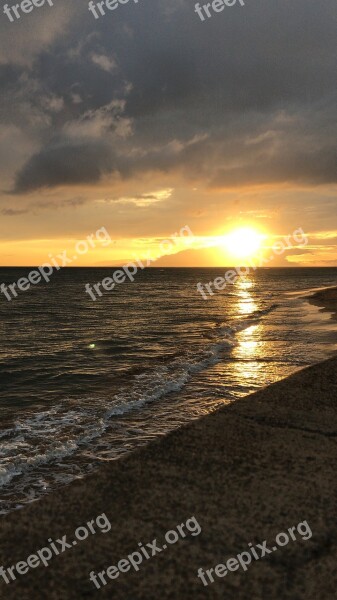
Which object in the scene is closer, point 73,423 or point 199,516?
point 199,516

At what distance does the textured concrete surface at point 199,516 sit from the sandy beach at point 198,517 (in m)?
0.01

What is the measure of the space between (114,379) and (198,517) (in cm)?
1325

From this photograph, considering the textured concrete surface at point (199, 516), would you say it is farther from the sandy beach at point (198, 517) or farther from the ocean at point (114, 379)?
the ocean at point (114, 379)

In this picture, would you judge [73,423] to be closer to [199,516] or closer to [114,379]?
[114,379]

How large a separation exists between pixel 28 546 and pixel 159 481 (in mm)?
1744

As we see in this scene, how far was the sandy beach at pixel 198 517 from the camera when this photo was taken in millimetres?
3930

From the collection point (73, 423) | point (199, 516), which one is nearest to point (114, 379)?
point (73, 423)

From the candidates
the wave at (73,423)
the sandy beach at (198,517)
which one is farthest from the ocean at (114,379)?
the sandy beach at (198,517)

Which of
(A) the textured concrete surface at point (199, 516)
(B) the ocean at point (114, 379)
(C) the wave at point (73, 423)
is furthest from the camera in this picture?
(B) the ocean at point (114, 379)

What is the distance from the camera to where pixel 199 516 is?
4.80 m

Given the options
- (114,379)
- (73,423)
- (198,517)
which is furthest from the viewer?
(114,379)

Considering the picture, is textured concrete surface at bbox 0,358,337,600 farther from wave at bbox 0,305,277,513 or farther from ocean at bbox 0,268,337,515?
wave at bbox 0,305,277,513

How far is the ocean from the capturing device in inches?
386

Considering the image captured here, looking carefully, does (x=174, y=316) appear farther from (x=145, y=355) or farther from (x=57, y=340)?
(x=145, y=355)
